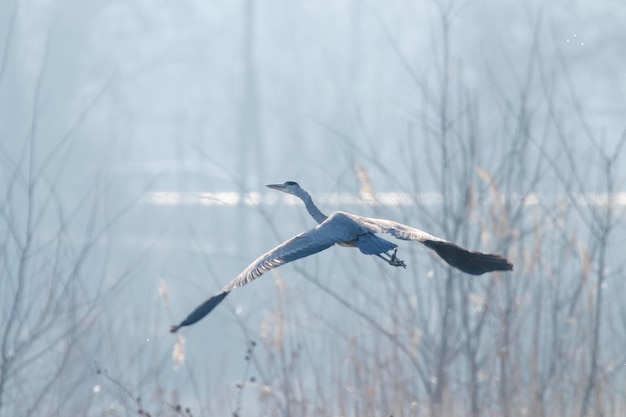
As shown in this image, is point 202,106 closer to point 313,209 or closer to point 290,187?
point 290,187

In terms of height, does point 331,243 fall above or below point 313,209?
below

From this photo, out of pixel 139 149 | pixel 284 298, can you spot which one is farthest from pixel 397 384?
pixel 139 149

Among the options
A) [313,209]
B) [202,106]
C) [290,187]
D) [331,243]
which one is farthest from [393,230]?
[202,106]

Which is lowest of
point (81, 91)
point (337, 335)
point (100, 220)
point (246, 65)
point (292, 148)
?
point (337, 335)

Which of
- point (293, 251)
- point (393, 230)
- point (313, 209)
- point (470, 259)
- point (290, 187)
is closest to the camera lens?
point (293, 251)

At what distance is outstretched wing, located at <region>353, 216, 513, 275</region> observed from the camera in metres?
3.31

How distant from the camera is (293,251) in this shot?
→ 3213mm

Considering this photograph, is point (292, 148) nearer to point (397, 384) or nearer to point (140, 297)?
point (140, 297)

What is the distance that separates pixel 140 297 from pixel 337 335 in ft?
57.0

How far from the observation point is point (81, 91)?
26953 mm

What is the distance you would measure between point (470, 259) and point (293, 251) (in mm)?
763

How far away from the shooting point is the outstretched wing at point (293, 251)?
312cm

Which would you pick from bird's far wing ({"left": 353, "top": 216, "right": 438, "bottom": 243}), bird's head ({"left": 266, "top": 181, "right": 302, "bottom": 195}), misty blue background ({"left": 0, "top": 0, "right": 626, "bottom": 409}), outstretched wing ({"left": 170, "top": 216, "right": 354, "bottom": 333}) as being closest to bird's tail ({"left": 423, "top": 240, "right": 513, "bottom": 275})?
bird's far wing ({"left": 353, "top": 216, "right": 438, "bottom": 243})

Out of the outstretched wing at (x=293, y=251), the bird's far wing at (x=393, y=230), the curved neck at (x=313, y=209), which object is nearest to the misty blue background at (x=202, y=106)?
the curved neck at (x=313, y=209)
